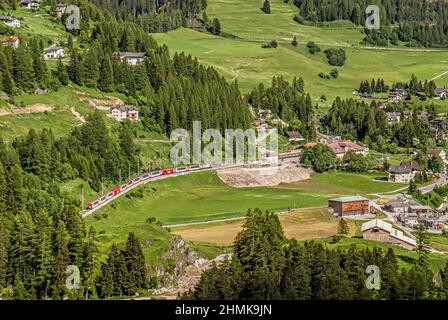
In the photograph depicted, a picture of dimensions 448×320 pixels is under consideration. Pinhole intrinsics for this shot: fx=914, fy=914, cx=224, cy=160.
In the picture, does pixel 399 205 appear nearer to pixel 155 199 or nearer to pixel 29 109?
pixel 155 199

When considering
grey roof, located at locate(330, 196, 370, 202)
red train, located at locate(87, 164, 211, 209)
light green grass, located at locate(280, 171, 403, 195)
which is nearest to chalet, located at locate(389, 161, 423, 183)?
light green grass, located at locate(280, 171, 403, 195)

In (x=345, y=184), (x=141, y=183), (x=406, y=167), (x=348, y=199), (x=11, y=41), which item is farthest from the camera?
(x=11, y=41)

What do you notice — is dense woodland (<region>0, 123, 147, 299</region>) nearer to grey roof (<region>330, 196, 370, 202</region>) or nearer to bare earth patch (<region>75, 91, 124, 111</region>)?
grey roof (<region>330, 196, 370, 202</region>)

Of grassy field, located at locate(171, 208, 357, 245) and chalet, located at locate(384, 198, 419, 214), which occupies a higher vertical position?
grassy field, located at locate(171, 208, 357, 245)

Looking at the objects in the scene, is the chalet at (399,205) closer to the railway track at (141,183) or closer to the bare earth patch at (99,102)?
the railway track at (141,183)

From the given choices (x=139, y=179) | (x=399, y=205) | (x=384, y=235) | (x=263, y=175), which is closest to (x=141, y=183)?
(x=139, y=179)
